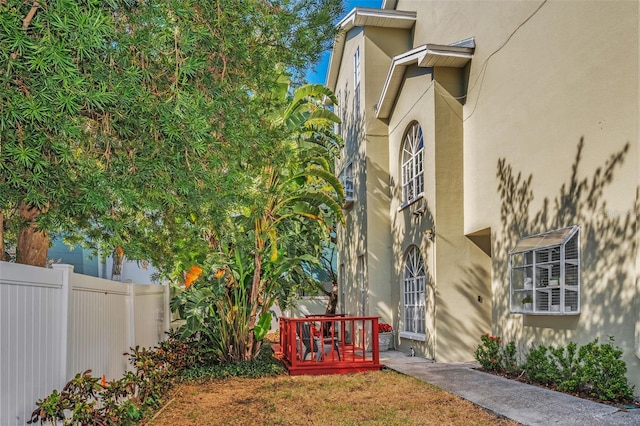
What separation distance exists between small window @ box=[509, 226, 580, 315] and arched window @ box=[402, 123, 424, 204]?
363cm

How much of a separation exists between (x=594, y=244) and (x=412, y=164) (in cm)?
647

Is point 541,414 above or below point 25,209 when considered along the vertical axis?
below

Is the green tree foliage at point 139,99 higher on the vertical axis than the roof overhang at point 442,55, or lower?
lower

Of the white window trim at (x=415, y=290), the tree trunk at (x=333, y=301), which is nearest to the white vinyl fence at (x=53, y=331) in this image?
the white window trim at (x=415, y=290)

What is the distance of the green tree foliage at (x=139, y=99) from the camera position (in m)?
3.40

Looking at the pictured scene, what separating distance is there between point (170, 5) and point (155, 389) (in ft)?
17.9

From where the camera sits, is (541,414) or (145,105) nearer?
(145,105)

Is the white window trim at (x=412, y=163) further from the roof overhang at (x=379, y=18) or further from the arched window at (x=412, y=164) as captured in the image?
the roof overhang at (x=379, y=18)

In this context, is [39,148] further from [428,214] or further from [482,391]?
[428,214]

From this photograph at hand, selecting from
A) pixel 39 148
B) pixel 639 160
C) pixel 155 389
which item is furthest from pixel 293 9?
pixel 155 389

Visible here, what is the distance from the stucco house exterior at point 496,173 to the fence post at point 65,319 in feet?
20.8

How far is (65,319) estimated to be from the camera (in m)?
5.06

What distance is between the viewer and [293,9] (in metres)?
5.79

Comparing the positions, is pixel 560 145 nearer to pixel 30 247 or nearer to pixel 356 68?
pixel 30 247
